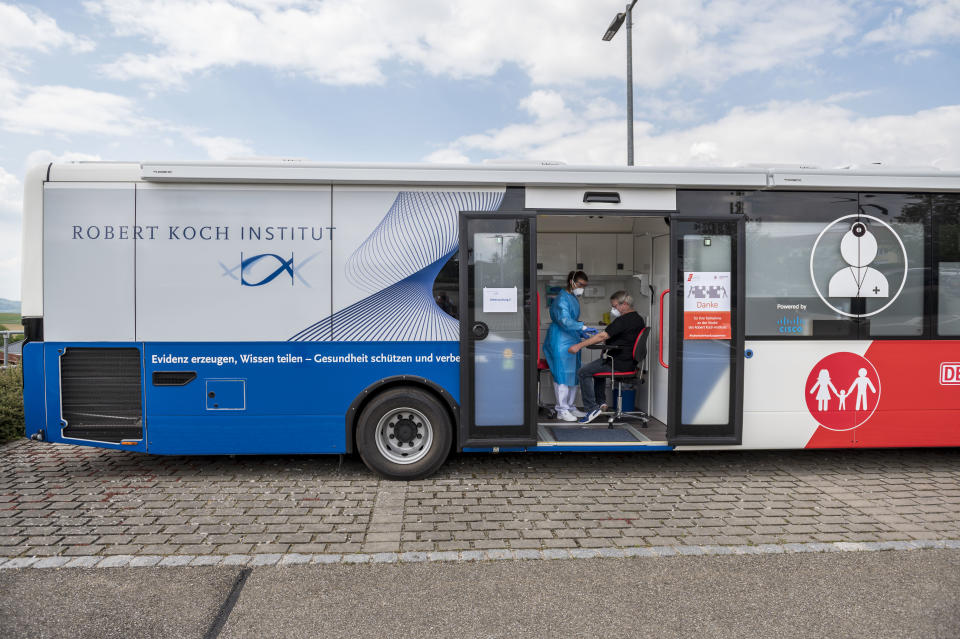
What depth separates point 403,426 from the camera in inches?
216

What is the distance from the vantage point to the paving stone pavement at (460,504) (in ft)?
13.6

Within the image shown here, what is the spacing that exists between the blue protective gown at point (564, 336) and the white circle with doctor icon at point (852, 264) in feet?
7.66

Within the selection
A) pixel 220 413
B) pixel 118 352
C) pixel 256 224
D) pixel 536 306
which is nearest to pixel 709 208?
pixel 536 306

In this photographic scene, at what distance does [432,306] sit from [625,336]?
7.77 feet

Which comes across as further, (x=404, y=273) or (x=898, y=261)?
(x=898, y=261)

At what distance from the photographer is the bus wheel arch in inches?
212

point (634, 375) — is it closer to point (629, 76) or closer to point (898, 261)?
point (898, 261)

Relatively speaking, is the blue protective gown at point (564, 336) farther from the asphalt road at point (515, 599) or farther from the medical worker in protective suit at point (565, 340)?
the asphalt road at point (515, 599)

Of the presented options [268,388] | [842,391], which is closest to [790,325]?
[842,391]

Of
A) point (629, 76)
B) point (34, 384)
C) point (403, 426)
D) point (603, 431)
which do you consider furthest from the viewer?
point (629, 76)

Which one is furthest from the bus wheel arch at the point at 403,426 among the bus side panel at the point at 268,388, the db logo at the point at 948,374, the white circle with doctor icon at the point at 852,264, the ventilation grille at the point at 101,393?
the db logo at the point at 948,374

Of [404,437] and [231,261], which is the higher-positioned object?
[231,261]

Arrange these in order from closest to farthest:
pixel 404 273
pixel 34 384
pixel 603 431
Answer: pixel 34 384, pixel 404 273, pixel 603 431

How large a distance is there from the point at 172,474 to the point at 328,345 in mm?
1940
